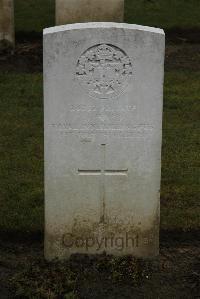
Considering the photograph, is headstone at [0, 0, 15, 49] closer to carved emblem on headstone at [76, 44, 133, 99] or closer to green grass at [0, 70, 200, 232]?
green grass at [0, 70, 200, 232]

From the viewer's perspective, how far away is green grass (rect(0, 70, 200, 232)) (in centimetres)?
642

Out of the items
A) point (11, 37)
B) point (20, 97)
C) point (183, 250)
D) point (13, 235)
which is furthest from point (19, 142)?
point (11, 37)

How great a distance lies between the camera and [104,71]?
16.8 ft

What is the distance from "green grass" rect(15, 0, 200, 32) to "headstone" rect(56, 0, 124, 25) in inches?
57.5

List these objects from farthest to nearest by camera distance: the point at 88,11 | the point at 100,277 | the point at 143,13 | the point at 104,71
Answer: the point at 143,13
the point at 88,11
the point at 100,277
the point at 104,71

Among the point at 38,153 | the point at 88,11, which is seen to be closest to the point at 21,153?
the point at 38,153

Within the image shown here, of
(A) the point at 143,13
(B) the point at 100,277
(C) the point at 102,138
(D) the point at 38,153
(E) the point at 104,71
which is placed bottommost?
(B) the point at 100,277

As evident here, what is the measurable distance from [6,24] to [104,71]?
25.1ft

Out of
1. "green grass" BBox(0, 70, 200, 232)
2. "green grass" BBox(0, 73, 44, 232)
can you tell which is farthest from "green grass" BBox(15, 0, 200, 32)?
"green grass" BBox(0, 73, 44, 232)

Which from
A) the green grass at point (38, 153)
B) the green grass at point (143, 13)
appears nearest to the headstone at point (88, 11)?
the green grass at point (143, 13)

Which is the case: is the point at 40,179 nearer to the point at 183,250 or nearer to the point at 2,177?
the point at 2,177

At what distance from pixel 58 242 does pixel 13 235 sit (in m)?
0.76

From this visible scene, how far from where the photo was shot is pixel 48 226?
17.7 ft

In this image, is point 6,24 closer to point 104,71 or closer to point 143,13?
point 143,13
